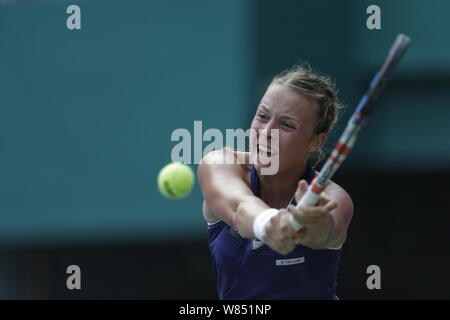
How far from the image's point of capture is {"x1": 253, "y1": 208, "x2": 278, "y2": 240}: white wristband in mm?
4172

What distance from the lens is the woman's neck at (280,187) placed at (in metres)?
4.93

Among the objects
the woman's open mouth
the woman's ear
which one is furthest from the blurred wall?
the woman's open mouth

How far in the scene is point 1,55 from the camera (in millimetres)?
10273

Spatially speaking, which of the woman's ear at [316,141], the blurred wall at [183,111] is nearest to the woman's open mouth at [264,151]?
the woman's ear at [316,141]

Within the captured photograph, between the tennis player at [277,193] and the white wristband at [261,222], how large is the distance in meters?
0.21

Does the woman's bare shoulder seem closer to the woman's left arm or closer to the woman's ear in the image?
the woman's ear

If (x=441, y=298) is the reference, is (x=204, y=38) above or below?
above

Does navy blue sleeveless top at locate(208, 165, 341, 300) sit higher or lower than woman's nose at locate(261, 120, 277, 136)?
lower

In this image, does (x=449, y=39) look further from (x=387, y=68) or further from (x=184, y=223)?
(x=387, y=68)

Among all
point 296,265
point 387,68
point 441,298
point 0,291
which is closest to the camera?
point 387,68

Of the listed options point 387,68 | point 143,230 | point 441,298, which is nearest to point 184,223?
point 143,230

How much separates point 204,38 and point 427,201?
10.3 ft

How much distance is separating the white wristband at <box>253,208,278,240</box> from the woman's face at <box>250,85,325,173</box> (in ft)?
1.85

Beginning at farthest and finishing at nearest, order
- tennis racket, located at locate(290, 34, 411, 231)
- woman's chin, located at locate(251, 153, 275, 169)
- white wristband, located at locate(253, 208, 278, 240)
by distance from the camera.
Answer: woman's chin, located at locate(251, 153, 275, 169) → white wristband, located at locate(253, 208, 278, 240) → tennis racket, located at locate(290, 34, 411, 231)
